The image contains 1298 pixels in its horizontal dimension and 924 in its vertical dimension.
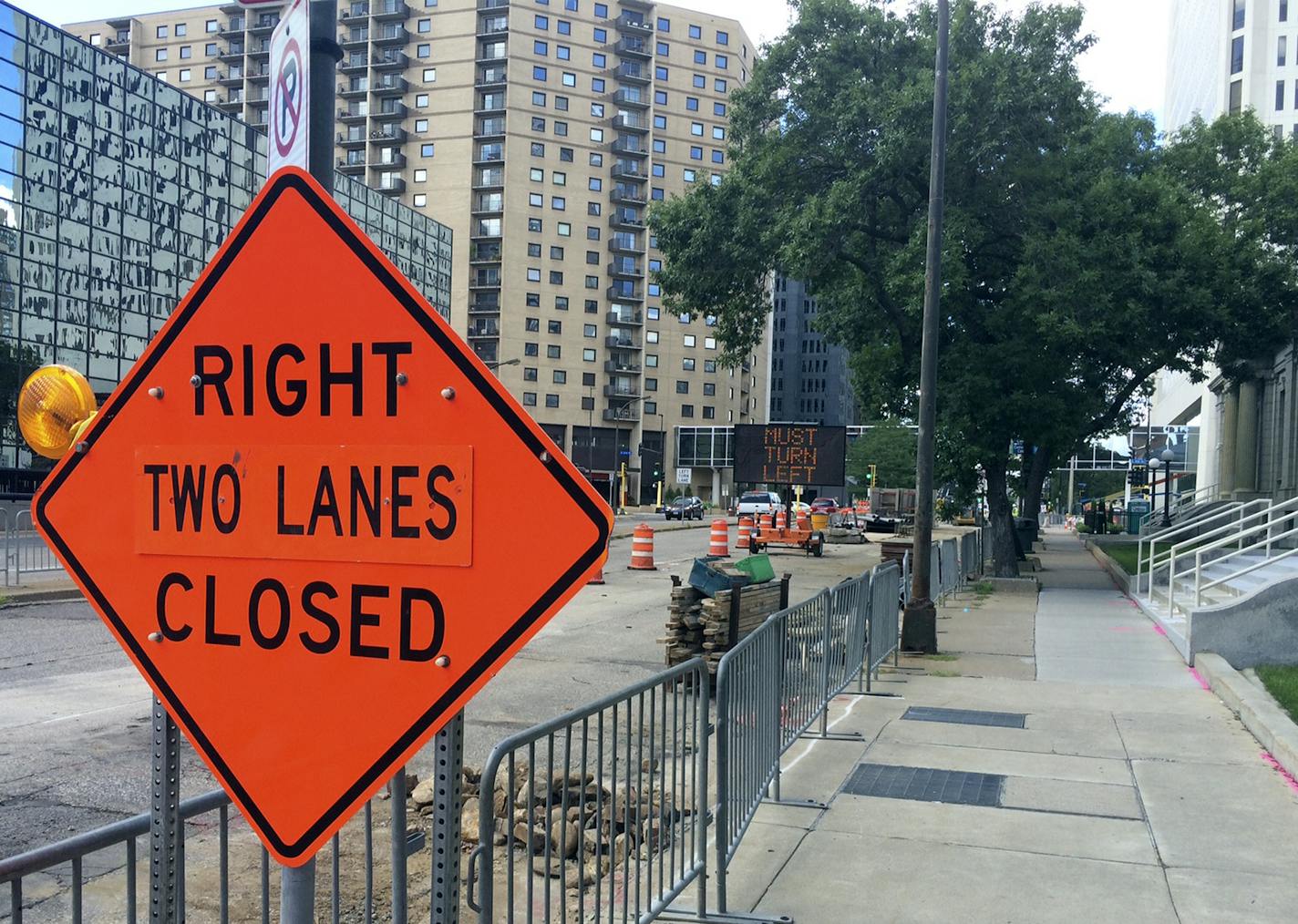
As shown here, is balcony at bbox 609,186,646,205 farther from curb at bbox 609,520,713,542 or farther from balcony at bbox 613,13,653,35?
curb at bbox 609,520,713,542

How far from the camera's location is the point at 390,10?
97.4 metres

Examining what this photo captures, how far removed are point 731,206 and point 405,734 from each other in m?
24.2

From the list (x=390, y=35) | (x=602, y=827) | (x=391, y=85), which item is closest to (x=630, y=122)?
(x=391, y=85)

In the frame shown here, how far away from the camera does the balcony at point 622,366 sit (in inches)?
3895

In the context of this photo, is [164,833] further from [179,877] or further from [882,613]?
[882,613]

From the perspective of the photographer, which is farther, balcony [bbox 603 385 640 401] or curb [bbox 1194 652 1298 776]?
balcony [bbox 603 385 640 401]

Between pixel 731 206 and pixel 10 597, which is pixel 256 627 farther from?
pixel 731 206

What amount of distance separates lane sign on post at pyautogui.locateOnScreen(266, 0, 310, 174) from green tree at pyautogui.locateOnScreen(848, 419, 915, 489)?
3173 inches

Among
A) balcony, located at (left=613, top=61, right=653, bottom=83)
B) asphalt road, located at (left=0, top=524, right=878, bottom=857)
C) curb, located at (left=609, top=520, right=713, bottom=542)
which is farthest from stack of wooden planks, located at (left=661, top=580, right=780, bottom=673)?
balcony, located at (left=613, top=61, right=653, bottom=83)

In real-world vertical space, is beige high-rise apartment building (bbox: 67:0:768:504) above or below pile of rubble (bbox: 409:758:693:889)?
above

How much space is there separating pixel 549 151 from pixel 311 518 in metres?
99.0

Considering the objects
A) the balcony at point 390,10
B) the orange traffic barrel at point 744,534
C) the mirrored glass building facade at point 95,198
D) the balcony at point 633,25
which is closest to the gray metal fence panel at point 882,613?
the orange traffic barrel at point 744,534

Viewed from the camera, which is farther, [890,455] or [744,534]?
[890,455]

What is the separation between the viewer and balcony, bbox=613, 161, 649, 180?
326 feet
